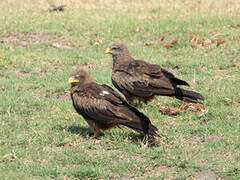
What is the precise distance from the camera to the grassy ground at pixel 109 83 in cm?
709

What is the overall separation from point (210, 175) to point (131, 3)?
14.7 m

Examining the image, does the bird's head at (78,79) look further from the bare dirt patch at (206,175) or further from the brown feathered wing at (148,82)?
the bare dirt patch at (206,175)

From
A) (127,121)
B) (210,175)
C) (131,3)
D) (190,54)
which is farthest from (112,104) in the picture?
(131,3)

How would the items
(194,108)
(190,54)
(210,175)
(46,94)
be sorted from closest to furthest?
(210,175) < (194,108) < (46,94) < (190,54)

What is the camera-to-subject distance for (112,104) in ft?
26.1

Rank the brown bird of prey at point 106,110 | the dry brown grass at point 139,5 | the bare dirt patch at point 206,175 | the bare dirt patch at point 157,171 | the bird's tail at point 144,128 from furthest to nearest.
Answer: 1. the dry brown grass at point 139,5
2. the brown bird of prey at point 106,110
3. the bird's tail at point 144,128
4. the bare dirt patch at point 157,171
5. the bare dirt patch at point 206,175

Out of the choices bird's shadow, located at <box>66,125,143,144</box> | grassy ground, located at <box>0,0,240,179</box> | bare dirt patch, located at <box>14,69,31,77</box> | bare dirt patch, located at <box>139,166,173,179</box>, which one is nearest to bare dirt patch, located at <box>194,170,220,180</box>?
grassy ground, located at <box>0,0,240,179</box>

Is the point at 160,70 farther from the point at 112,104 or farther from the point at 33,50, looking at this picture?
the point at 33,50

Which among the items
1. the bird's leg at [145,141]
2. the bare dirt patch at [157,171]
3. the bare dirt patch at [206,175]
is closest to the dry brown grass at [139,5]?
the bird's leg at [145,141]

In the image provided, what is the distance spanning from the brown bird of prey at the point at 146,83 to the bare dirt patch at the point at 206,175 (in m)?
2.81

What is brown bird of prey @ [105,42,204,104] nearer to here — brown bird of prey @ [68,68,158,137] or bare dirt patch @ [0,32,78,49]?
brown bird of prey @ [68,68,158,137]

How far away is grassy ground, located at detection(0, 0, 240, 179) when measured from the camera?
7.09 m

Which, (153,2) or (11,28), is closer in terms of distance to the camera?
(11,28)

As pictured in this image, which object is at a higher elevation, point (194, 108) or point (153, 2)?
point (153, 2)
